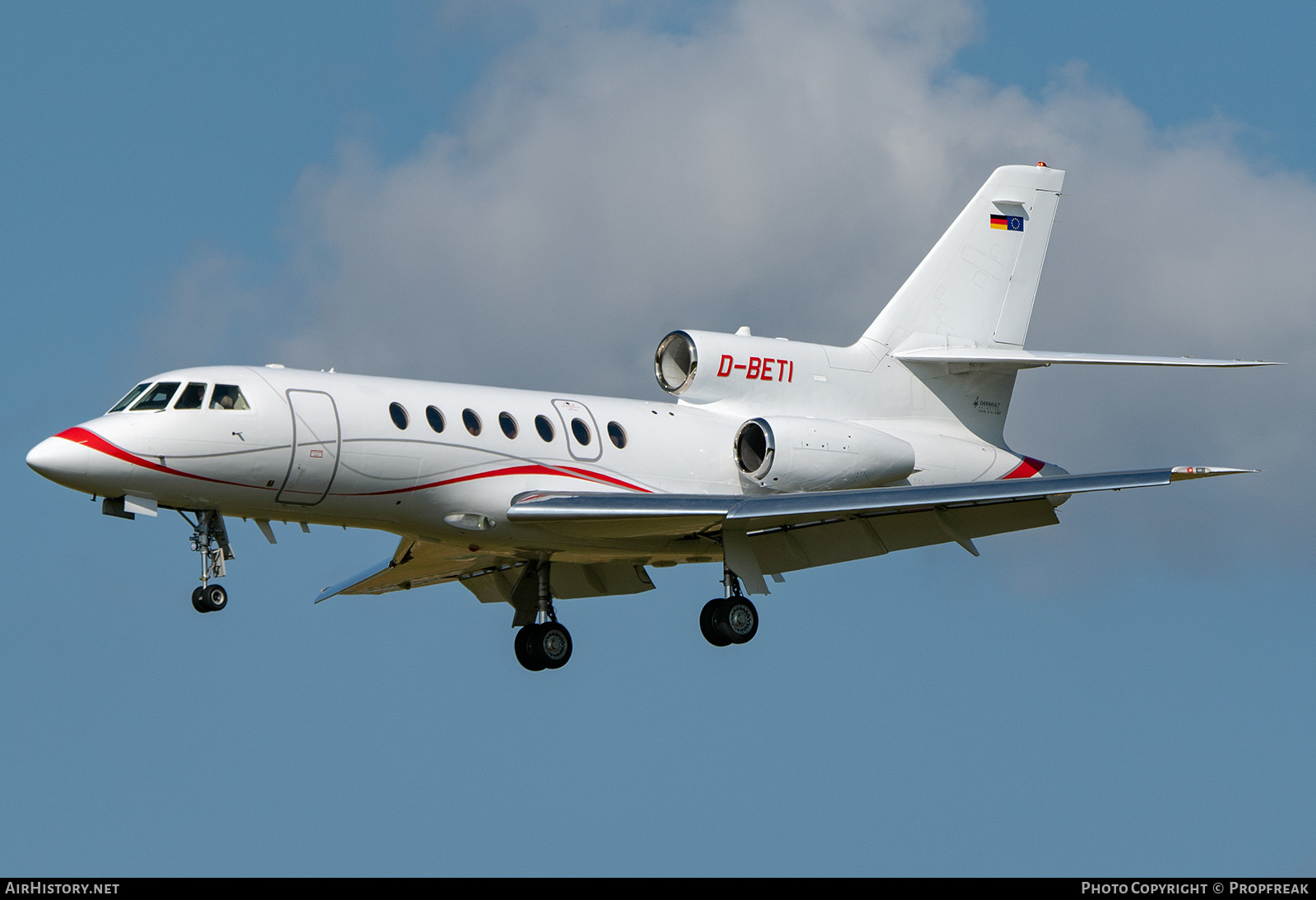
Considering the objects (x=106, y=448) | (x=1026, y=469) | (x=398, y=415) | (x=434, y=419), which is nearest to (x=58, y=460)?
(x=106, y=448)

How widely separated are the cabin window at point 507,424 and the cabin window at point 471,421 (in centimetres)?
35

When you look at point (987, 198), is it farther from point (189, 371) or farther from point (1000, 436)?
point (189, 371)

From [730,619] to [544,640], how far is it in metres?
3.19

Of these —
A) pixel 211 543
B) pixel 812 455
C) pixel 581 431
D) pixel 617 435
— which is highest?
pixel 812 455

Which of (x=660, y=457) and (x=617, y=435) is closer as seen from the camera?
(x=617, y=435)

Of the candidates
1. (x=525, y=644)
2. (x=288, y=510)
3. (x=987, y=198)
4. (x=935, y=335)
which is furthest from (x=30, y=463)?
(x=987, y=198)

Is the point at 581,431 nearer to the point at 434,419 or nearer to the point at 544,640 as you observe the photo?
the point at 434,419

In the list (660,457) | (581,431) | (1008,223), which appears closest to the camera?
(581,431)

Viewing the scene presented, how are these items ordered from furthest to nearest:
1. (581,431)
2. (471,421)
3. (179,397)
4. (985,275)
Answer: (985,275)
(581,431)
(471,421)
(179,397)

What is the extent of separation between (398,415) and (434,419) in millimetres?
529

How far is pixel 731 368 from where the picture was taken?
26094mm

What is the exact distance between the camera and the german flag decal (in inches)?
1147

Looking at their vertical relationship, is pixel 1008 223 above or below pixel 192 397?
above
